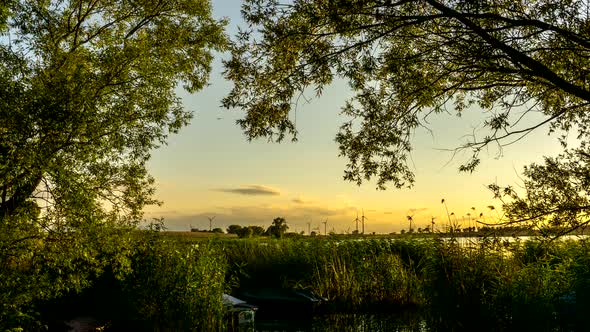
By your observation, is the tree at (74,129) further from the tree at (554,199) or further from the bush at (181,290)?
the tree at (554,199)

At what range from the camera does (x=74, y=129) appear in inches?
645

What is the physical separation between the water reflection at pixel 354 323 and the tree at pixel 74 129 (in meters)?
5.76

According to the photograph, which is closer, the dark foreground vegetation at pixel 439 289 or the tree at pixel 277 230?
the dark foreground vegetation at pixel 439 289

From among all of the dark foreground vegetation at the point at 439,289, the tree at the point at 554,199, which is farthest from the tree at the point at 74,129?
the tree at the point at 554,199

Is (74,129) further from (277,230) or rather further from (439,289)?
(277,230)

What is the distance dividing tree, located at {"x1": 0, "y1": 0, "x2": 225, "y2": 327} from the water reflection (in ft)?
18.9

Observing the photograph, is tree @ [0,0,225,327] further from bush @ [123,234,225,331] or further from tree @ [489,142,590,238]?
tree @ [489,142,590,238]

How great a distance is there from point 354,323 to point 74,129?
10.4 meters

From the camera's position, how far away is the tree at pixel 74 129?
51.6 ft

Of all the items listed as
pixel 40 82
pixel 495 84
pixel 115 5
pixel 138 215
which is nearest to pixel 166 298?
pixel 138 215

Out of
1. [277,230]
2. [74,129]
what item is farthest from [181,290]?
[277,230]

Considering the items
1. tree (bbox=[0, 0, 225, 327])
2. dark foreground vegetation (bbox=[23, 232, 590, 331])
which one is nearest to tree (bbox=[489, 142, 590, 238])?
dark foreground vegetation (bbox=[23, 232, 590, 331])

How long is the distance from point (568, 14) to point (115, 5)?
15977 mm

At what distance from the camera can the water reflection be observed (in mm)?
18875
